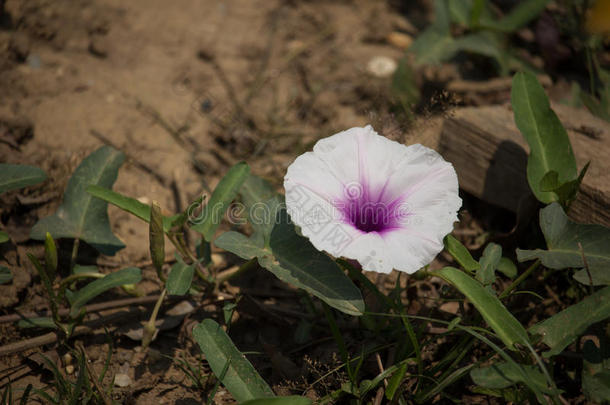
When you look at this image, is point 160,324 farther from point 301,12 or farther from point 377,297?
point 301,12

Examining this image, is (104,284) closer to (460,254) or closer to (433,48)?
(460,254)

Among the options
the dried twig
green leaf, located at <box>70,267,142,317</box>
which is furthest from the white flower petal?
the dried twig

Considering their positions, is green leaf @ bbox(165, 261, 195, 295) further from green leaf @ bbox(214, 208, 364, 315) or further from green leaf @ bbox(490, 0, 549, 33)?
green leaf @ bbox(490, 0, 549, 33)

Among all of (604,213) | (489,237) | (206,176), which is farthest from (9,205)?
(604,213)

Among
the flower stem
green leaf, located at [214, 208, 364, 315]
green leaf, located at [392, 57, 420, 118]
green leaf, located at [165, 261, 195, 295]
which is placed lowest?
the flower stem

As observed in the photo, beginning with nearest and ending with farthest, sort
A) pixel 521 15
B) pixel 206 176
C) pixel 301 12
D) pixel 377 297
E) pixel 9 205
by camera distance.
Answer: pixel 377 297 < pixel 9 205 < pixel 206 176 < pixel 521 15 < pixel 301 12

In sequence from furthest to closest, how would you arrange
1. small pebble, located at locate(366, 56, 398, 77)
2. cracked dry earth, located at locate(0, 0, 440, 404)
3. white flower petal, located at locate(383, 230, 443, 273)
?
small pebble, located at locate(366, 56, 398, 77) → cracked dry earth, located at locate(0, 0, 440, 404) → white flower petal, located at locate(383, 230, 443, 273)
